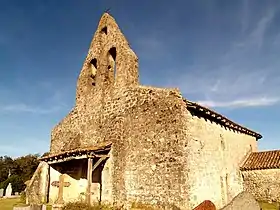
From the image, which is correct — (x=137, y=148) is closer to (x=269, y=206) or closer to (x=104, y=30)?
(x=269, y=206)

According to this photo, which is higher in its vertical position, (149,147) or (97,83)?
(97,83)

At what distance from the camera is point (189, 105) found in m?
14.7

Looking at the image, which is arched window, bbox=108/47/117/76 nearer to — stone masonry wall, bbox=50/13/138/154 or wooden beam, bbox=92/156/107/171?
stone masonry wall, bbox=50/13/138/154

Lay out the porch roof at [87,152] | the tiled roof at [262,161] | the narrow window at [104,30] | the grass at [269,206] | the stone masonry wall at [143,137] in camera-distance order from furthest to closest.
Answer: the narrow window at [104,30] → the tiled roof at [262,161] → the grass at [269,206] → the porch roof at [87,152] → the stone masonry wall at [143,137]

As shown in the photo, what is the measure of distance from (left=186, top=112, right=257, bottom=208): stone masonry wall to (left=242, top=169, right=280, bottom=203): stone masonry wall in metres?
0.61

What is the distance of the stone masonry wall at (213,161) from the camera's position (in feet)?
47.2

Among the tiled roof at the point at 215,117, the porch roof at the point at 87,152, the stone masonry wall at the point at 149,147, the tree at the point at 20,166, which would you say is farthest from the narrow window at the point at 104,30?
the tree at the point at 20,166

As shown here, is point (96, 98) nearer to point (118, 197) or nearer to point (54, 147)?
point (54, 147)

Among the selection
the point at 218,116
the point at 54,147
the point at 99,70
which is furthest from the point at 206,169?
the point at 54,147

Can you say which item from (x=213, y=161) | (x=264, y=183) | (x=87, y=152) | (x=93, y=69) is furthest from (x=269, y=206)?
(x=93, y=69)

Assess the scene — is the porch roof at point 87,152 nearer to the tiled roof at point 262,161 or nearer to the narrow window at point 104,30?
the narrow window at point 104,30

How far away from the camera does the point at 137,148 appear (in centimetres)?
1574

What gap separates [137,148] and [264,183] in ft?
30.6

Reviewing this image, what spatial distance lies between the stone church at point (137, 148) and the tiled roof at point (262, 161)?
0.07m
